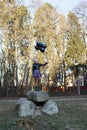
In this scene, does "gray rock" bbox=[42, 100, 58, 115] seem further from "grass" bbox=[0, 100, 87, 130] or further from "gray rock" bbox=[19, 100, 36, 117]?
"gray rock" bbox=[19, 100, 36, 117]

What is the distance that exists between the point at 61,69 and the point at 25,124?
39952 mm

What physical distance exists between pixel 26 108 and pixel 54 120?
187 centimetres

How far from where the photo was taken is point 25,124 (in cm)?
1523

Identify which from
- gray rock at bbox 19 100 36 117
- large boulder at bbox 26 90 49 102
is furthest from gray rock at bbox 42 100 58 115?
gray rock at bbox 19 100 36 117

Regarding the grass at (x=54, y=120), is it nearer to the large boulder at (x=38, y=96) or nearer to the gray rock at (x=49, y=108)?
the gray rock at (x=49, y=108)

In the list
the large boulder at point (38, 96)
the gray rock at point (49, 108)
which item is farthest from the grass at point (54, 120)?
the large boulder at point (38, 96)

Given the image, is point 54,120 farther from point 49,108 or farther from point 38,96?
point 38,96

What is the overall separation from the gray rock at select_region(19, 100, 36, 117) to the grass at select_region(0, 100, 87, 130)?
1.27 feet

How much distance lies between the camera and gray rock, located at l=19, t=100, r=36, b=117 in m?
17.3

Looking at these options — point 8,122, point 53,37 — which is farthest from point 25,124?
point 53,37

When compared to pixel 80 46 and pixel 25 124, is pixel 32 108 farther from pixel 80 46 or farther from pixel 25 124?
pixel 80 46

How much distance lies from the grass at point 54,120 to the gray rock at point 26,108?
39cm

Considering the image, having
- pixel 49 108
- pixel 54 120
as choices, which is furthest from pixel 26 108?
pixel 54 120

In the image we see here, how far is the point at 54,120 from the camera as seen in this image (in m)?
16.2
